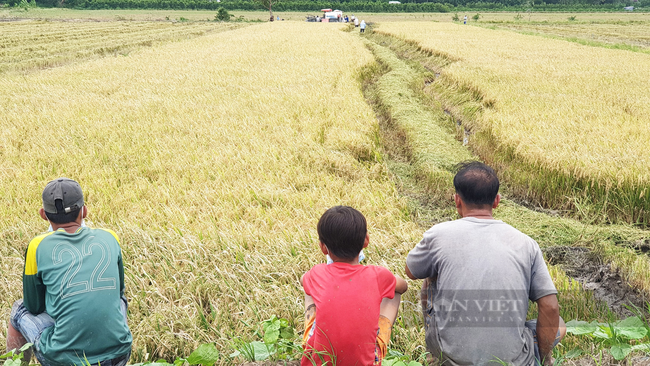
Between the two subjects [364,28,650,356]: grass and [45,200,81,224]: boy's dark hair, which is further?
[364,28,650,356]: grass

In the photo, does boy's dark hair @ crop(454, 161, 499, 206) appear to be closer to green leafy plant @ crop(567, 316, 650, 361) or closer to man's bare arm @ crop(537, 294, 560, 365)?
man's bare arm @ crop(537, 294, 560, 365)

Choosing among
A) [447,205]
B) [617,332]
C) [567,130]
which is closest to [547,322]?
[617,332]

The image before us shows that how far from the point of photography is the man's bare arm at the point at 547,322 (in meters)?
2.06

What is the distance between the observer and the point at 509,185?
5.79m

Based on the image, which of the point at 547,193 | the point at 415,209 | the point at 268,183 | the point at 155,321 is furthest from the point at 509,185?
the point at 155,321

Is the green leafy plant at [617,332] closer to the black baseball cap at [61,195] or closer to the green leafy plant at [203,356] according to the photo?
the green leafy plant at [203,356]

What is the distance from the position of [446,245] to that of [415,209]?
288cm

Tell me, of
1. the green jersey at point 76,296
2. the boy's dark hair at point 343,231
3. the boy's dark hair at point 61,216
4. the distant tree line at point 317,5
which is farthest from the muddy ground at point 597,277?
the distant tree line at point 317,5

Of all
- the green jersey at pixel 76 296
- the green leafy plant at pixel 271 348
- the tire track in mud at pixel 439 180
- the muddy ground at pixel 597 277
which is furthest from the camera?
the tire track in mud at pixel 439 180

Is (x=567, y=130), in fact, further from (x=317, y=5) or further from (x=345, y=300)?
(x=317, y=5)

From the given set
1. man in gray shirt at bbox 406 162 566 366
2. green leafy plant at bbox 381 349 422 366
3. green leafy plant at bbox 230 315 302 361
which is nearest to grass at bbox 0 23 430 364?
green leafy plant at bbox 230 315 302 361

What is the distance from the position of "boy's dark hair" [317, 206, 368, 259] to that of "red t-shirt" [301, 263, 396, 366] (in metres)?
0.08

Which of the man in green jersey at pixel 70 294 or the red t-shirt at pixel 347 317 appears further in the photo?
the man in green jersey at pixel 70 294

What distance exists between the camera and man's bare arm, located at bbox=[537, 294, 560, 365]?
2.06m
